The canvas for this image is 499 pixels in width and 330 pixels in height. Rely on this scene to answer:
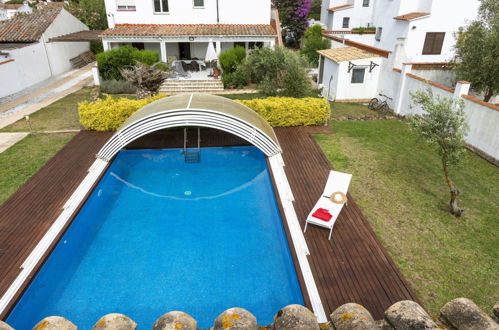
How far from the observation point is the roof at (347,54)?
68.6 feet

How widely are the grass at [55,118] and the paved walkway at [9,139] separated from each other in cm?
63

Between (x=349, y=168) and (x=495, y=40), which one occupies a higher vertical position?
(x=495, y=40)

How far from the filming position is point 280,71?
1938 cm

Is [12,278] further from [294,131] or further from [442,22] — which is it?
[442,22]

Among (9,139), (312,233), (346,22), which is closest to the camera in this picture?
(312,233)

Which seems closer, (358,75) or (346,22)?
(358,75)

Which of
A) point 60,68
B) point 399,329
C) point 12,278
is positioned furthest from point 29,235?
point 60,68

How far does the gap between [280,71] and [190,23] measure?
1321cm

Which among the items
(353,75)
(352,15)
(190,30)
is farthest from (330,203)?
(352,15)

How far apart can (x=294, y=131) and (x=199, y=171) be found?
5854 mm

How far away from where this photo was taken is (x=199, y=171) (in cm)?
1365

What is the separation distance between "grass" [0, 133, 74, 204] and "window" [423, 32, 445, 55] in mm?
25925

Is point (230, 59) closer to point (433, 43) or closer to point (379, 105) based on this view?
point (379, 105)

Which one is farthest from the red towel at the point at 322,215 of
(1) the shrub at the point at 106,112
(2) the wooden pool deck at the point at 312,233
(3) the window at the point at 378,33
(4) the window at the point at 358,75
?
(3) the window at the point at 378,33
